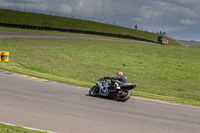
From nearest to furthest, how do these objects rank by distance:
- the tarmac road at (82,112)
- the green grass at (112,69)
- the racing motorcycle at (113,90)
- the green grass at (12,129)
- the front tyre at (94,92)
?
1. the green grass at (12,129)
2. the tarmac road at (82,112)
3. the racing motorcycle at (113,90)
4. the front tyre at (94,92)
5. the green grass at (112,69)

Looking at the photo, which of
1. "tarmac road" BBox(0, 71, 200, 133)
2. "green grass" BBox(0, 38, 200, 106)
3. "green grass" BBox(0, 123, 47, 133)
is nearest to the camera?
"green grass" BBox(0, 123, 47, 133)

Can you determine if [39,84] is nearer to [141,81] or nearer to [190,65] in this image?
[141,81]

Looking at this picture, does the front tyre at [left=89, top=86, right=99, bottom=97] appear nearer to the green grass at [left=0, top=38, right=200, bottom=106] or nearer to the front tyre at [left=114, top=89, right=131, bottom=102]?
the front tyre at [left=114, top=89, right=131, bottom=102]

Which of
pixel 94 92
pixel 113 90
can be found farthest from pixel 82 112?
pixel 94 92

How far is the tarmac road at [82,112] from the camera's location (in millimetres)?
8789

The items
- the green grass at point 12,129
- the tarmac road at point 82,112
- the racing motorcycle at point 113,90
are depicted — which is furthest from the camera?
the racing motorcycle at point 113,90

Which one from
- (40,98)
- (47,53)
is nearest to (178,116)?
(40,98)

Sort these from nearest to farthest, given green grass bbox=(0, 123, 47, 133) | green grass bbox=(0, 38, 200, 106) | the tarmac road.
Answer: green grass bbox=(0, 123, 47, 133)
the tarmac road
green grass bbox=(0, 38, 200, 106)

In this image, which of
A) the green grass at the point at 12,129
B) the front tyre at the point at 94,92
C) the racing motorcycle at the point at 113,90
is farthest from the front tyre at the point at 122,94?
the green grass at the point at 12,129

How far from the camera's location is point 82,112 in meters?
10.4

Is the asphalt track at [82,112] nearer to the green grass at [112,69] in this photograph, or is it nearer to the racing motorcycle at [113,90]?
the racing motorcycle at [113,90]

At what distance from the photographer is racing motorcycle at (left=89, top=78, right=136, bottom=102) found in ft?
43.6

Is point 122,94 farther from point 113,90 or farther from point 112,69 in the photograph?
point 112,69

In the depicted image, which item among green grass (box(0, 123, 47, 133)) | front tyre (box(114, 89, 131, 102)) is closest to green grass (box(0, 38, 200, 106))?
front tyre (box(114, 89, 131, 102))
